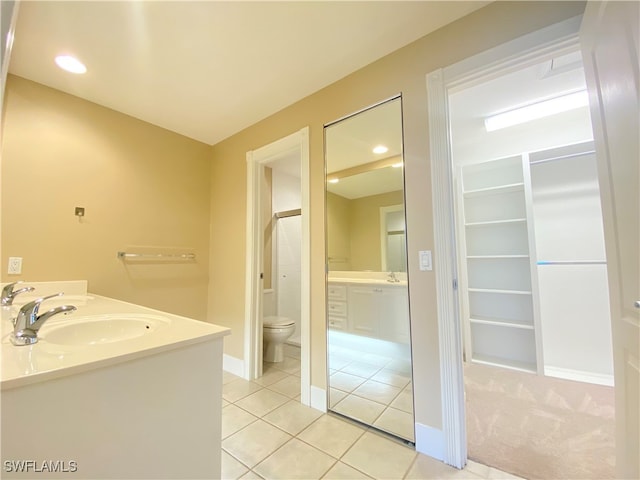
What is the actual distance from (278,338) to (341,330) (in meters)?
0.94

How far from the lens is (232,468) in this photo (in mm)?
1313

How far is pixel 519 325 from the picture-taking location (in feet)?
8.08

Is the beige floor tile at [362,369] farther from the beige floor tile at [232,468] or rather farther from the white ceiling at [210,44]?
the white ceiling at [210,44]

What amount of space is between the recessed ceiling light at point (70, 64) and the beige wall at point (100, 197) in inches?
13.9

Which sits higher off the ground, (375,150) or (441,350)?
(375,150)

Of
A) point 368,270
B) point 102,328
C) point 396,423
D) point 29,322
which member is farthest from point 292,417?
point 29,322

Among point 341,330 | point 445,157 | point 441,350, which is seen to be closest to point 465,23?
point 445,157

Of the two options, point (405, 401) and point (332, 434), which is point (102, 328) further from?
point (405, 401)

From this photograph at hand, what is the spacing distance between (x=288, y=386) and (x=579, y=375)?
8.35ft

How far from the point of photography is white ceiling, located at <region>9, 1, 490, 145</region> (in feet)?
4.55

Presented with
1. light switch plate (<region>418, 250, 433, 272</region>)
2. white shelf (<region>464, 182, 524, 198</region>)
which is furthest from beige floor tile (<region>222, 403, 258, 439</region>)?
white shelf (<region>464, 182, 524, 198</region>)

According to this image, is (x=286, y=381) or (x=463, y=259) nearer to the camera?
(x=286, y=381)

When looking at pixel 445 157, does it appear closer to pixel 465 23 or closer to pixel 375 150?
pixel 375 150

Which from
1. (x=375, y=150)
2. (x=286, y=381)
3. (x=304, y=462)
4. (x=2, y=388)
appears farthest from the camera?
(x=286, y=381)
